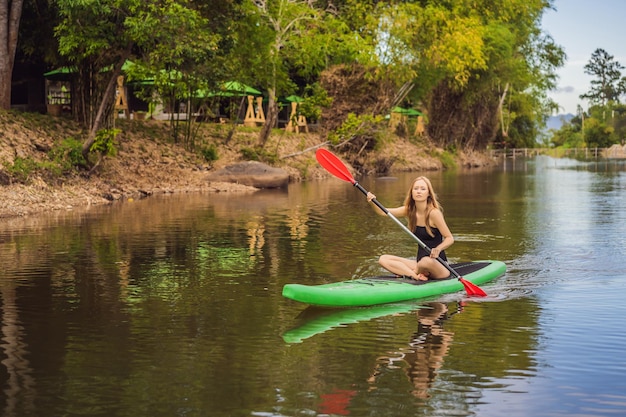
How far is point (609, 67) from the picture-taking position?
154 metres

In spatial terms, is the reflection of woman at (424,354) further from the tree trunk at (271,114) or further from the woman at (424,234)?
the tree trunk at (271,114)

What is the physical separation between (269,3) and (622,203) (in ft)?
56.4

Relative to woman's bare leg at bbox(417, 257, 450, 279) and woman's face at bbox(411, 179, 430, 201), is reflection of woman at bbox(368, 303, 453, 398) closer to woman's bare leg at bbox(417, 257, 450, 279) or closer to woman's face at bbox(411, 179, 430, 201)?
woman's bare leg at bbox(417, 257, 450, 279)

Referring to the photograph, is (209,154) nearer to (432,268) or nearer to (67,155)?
(67,155)

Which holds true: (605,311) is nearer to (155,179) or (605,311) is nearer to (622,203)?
(622,203)

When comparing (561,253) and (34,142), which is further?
(34,142)

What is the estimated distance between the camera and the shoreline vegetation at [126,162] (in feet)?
84.9

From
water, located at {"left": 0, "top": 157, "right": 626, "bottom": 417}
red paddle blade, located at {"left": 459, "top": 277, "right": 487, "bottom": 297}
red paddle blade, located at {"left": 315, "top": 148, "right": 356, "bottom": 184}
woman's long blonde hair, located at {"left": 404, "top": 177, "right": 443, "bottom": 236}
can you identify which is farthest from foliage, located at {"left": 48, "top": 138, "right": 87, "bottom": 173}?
red paddle blade, located at {"left": 459, "top": 277, "right": 487, "bottom": 297}

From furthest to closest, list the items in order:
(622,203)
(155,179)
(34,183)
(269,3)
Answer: (269,3)
(155,179)
(622,203)
(34,183)

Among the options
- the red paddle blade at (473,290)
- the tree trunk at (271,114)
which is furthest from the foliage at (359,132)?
the red paddle blade at (473,290)

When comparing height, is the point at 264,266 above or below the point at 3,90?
below

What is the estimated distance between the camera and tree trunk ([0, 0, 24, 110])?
28.6 m

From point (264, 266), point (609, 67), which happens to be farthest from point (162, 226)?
point (609, 67)

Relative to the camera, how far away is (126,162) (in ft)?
Answer: 108
